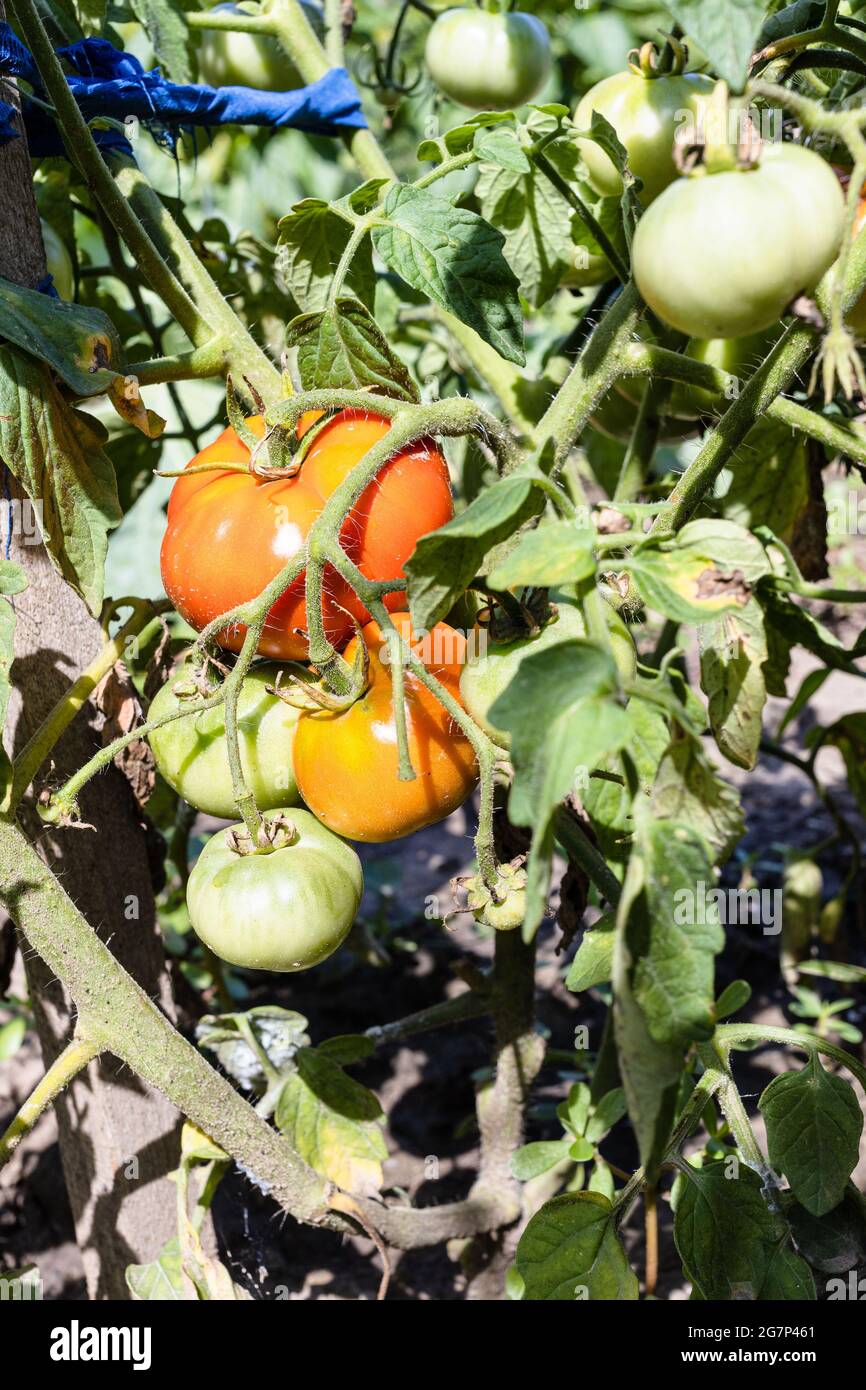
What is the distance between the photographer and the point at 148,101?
91 centimetres

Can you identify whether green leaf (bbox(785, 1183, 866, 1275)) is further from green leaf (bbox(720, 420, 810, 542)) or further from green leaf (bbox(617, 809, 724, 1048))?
green leaf (bbox(720, 420, 810, 542))

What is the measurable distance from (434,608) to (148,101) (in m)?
0.56

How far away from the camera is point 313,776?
716 mm

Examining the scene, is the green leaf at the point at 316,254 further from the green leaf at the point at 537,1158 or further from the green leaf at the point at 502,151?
the green leaf at the point at 537,1158

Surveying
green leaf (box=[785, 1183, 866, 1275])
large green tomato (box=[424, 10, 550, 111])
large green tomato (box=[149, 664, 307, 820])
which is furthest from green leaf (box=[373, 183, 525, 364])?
green leaf (box=[785, 1183, 866, 1275])

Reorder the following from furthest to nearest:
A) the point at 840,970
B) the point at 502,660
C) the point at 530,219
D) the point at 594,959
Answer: the point at 840,970 → the point at 530,219 → the point at 594,959 → the point at 502,660

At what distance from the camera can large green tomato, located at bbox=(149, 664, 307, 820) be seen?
76 cm

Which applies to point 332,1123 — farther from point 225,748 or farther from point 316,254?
point 316,254

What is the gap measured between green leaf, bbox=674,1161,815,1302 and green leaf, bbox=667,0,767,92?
2.14 feet

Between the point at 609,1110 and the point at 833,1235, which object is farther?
the point at 609,1110

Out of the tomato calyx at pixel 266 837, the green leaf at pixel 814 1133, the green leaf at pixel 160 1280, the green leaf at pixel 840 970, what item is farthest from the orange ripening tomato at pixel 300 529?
the green leaf at pixel 840 970

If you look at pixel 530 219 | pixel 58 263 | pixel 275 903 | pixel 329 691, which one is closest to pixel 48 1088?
Result: pixel 275 903

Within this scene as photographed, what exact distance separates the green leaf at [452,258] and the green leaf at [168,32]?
39 centimetres

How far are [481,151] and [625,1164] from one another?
1302mm
